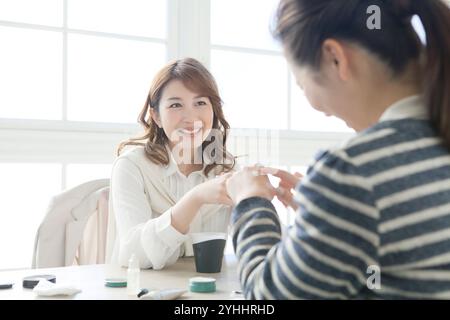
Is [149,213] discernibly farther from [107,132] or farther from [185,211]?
[107,132]

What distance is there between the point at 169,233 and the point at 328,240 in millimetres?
885

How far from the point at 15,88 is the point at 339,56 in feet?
7.06

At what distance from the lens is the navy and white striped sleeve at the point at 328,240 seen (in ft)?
2.27

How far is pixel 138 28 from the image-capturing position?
291cm

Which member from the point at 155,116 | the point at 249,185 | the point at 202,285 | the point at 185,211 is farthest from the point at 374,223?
the point at 155,116

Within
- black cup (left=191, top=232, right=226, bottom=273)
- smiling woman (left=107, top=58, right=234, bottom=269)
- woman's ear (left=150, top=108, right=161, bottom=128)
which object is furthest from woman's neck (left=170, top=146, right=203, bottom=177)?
black cup (left=191, top=232, right=226, bottom=273)

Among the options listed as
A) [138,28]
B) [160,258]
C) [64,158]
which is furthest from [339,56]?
[138,28]

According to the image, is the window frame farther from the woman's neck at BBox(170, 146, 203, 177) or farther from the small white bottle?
the small white bottle

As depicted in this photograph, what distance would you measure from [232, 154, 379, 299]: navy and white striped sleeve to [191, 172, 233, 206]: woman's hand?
622 millimetres

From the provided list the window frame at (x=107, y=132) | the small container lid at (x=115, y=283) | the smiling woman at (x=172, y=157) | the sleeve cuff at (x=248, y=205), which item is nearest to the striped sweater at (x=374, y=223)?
the sleeve cuff at (x=248, y=205)

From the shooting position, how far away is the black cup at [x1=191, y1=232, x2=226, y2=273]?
57.2 inches

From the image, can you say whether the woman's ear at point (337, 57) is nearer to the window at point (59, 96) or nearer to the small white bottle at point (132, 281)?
the small white bottle at point (132, 281)

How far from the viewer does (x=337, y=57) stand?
0.79m

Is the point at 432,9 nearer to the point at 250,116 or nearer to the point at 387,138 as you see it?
the point at 387,138
